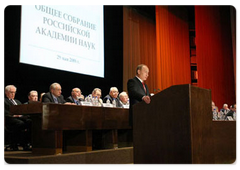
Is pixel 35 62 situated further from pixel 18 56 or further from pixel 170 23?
pixel 170 23

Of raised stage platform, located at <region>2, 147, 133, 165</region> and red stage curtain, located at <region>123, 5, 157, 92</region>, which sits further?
red stage curtain, located at <region>123, 5, 157, 92</region>

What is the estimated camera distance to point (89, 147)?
3.57m

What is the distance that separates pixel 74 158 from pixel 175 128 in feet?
4.09

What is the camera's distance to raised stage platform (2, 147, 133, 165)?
2761 millimetres

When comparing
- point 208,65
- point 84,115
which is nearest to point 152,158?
point 84,115

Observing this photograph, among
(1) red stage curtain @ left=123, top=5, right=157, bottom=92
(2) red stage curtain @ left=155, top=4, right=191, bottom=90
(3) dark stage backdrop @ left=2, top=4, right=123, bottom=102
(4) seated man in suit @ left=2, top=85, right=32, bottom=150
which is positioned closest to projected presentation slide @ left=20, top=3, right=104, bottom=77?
(3) dark stage backdrop @ left=2, top=4, right=123, bottom=102

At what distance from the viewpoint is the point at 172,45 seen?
33.7 feet

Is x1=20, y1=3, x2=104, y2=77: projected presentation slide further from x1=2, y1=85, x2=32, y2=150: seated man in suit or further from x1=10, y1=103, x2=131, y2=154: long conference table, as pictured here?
x1=10, y1=103, x2=131, y2=154: long conference table

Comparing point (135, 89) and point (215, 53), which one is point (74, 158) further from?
point (215, 53)

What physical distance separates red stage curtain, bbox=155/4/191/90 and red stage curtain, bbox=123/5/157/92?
76 centimetres

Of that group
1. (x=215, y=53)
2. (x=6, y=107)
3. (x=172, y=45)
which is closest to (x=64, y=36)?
(x=6, y=107)

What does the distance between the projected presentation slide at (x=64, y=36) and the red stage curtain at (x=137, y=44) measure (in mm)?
2519

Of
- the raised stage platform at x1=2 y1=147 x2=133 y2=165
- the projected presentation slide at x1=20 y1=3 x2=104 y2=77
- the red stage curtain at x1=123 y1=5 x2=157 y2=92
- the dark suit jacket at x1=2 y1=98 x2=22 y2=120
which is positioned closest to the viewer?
the raised stage platform at x1=2 y1=147 x2=133 y2=165

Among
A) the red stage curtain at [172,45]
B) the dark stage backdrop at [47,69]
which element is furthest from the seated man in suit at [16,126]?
the red stage curtain at [172,45]
